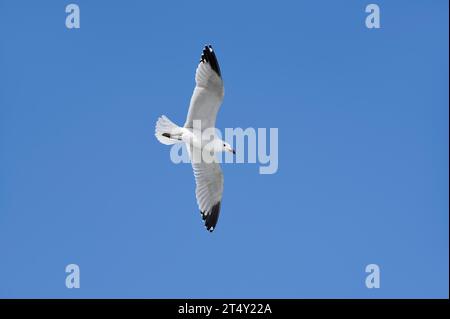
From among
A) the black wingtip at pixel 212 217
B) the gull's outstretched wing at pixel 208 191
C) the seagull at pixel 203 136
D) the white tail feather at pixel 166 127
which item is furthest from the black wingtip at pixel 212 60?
the black wingtip at pixel 212 217

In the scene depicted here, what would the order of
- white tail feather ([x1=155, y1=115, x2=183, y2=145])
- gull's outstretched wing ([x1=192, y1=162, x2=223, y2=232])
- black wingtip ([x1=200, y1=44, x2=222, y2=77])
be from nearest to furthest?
black wingtip ([x1=200, y1=44, x2=222, y2=77]) → white tail feather ([x1=155, y1=115, x2=183, y2=145]) → gull's outstretched wing ([x1=192, y1=162, x2=223, y2=232])

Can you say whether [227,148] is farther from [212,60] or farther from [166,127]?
[212,60]

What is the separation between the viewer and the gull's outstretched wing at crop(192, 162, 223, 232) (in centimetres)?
593

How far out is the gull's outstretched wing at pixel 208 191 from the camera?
593 cm

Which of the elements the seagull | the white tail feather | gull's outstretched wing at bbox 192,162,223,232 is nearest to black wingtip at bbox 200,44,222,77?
the seagull

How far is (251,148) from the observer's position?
5730 millimetres

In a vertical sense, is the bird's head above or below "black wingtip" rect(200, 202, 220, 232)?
above

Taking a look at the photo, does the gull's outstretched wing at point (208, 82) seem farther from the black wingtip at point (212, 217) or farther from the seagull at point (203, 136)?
the black wingtip at point (212, 217)

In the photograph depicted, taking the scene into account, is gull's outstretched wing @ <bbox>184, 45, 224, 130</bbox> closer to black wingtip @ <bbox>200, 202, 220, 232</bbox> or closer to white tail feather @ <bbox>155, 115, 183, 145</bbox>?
white tail feather @ <bbox>155, 115, 183, 145</bbox>

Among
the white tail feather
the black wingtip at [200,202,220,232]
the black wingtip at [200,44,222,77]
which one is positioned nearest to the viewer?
the black wingtip at [200,44,222,77]
